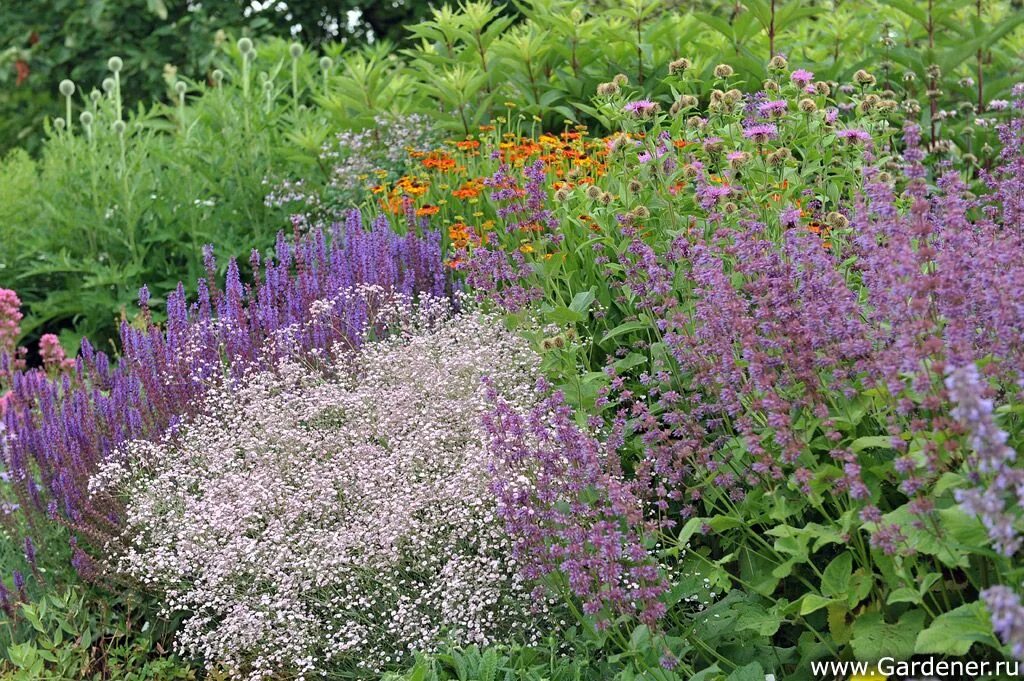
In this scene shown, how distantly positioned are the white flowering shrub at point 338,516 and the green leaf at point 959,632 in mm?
1155

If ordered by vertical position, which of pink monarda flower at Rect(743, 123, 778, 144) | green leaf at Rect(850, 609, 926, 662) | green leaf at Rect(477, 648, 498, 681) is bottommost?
green leaf at Rect(477, 648, 498, 681)

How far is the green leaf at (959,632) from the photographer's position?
2221 mm

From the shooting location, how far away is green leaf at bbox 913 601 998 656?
2221 mm

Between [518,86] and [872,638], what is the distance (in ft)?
15.9

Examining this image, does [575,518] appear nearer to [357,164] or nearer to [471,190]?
[471,190]

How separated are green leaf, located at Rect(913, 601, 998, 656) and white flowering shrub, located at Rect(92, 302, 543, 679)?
45.5 inches

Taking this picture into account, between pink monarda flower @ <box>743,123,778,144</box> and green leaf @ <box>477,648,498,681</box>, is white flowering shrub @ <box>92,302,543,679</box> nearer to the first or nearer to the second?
green leaf @ <box>477,648,498,681</box>

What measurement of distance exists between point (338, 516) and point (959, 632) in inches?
79.7

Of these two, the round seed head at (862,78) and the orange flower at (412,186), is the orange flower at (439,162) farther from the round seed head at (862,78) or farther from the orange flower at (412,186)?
the round seed head at (862,78)

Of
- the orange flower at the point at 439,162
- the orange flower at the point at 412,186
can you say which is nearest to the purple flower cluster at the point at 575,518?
the orange flower at the point at 412,186

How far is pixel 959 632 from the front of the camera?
227cm

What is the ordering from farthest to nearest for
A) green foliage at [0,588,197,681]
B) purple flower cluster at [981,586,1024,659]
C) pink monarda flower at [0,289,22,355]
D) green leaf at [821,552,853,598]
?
pink monarda flower at [0,289,22,355] → green foliage at [0,588,197,681] → green leaf at [821,552,853,598] → purple flower cluster at [981,586,1024,659]

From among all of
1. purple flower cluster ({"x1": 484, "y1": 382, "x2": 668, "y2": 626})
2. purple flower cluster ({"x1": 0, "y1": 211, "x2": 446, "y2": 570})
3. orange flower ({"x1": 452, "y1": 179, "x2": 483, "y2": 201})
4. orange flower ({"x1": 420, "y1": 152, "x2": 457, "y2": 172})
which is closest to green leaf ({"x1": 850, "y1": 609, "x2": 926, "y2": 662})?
purple flower cluster ({"x1": 484, "y1": 382, "x2": 668, "y2": 626})

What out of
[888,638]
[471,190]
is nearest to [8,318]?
[471,190]
